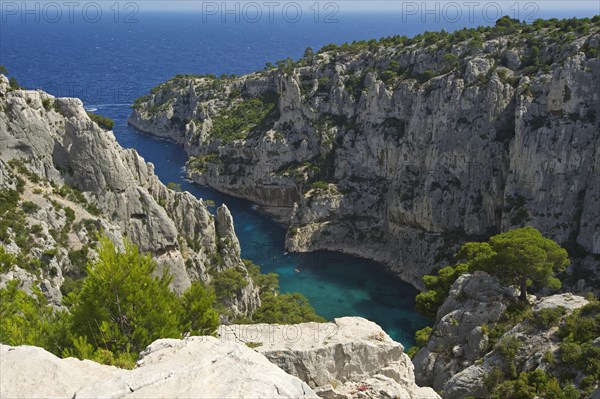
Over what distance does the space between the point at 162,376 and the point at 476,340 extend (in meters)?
29.8

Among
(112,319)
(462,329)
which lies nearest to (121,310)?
(112,319)

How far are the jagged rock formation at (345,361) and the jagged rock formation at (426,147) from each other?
144 ft

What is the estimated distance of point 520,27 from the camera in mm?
78812

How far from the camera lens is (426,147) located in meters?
74.0

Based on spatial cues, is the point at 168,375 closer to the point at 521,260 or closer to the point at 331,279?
the point at 521,260

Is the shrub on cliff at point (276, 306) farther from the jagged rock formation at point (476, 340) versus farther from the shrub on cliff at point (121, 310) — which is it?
the shrub on cliff at point (121, 310)

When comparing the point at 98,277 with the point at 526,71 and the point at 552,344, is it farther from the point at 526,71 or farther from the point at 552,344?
the point at 526,71

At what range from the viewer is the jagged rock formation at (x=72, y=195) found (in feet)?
129

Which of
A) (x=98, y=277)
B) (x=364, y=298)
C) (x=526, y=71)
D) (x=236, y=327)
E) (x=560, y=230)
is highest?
(x=526, y=71)

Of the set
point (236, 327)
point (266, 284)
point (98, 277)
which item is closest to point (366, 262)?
point (266, 284)

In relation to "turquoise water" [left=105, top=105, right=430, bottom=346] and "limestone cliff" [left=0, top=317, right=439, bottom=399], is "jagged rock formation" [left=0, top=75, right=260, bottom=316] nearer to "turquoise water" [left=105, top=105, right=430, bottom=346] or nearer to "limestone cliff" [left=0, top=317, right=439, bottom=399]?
"turquoise water" [left=105, top=105, right=430, bottom=346]

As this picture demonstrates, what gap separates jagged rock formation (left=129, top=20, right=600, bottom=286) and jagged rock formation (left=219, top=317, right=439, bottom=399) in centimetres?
4377

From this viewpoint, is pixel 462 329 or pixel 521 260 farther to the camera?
pixel 521 260

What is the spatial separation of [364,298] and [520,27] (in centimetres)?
Answer: 4521
